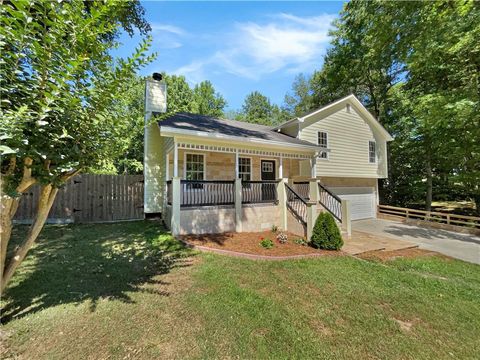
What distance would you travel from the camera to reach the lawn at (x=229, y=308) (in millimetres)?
2764

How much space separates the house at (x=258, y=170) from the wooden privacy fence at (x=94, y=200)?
33.8 inches

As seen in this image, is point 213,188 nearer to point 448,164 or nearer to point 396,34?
point 396,34

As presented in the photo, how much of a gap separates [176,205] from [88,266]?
114 inches

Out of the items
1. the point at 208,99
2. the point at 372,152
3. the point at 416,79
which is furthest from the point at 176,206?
the point at 208,99

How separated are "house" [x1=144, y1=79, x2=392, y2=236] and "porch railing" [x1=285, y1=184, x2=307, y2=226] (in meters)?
0.04

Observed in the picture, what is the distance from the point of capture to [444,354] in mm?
2842

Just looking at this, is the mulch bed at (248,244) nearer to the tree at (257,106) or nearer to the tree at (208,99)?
the tree at (208,99)

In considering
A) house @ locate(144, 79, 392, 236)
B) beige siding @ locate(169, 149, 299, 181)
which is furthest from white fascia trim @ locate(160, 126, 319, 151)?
beige siding @ locate(169, 149, 299, 181)

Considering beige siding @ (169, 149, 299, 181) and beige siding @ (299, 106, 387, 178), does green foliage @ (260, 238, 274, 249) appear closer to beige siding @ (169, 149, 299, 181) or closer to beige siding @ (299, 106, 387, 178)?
beige siding @ (169, 149, 299, 181)

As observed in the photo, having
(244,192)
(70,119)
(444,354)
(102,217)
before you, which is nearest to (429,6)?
(244,192)

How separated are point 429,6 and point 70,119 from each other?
11.6 m

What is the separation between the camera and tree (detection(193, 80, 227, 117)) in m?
25.0

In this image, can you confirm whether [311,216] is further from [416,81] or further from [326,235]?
[416,81]

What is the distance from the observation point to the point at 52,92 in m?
2.21
